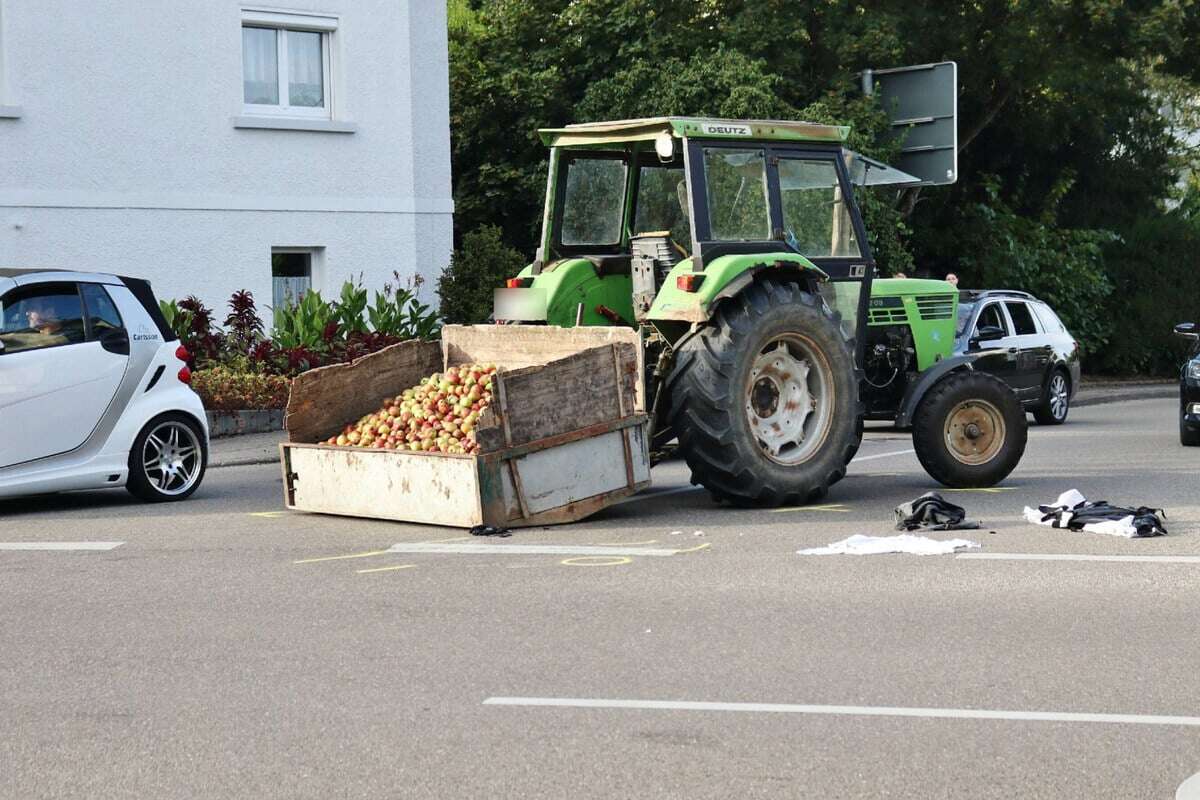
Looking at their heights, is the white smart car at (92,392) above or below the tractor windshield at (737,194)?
below

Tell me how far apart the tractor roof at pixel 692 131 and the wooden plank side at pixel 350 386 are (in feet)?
6.04

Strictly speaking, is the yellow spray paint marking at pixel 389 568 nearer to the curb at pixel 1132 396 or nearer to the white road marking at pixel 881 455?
the white road marking at pixel 881 455

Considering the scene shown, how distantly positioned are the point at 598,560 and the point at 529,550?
530 mm

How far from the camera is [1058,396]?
2152 cm

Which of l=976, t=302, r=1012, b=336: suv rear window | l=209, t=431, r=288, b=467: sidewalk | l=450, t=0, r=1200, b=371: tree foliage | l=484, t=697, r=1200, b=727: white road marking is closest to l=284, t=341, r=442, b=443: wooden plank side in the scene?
l=209, t=431, r=288, b=467: sidewalk

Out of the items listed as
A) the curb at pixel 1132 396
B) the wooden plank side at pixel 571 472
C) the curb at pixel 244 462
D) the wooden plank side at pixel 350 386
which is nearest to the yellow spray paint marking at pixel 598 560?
the wooden plank side at pixel 571 472

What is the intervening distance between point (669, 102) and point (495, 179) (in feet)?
10.3

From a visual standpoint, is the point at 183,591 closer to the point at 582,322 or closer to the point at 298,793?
the point at 298,793

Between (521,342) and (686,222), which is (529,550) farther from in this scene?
(686,222)

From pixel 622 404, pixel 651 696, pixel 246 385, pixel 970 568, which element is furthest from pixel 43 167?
pixel 651 696

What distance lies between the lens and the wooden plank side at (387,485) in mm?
10562

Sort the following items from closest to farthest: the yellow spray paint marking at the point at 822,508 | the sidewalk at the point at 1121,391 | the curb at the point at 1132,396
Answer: the yellow spray paint marking at the point at 822,508 → the curb at the point at 1132,396 → the sidewalk at the point at 1121,391

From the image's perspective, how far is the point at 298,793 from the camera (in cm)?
520

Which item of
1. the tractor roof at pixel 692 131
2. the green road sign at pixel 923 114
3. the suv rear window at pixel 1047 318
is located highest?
the green road sign at pixel 923 114
